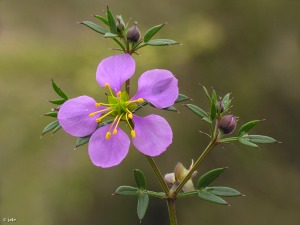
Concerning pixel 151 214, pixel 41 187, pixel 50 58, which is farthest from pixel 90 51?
pixel 151 214

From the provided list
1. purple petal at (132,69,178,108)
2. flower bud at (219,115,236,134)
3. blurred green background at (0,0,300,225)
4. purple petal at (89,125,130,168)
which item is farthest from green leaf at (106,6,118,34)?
blurred green background at (0,0,300,225)

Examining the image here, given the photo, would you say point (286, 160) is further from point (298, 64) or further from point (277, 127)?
point (298, 64)

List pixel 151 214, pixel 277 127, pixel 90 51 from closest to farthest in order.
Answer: pixel 151 214 → pixel 277 127 → pixel 90 51

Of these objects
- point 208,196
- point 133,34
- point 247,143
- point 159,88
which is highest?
point 133,34

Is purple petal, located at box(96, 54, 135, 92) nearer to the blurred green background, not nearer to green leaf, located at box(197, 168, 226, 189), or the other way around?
green leaf, located at box(197, 168, 226, 189)

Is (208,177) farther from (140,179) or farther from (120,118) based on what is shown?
(120,118)

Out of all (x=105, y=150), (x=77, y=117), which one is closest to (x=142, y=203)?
(x=105, y=150)
